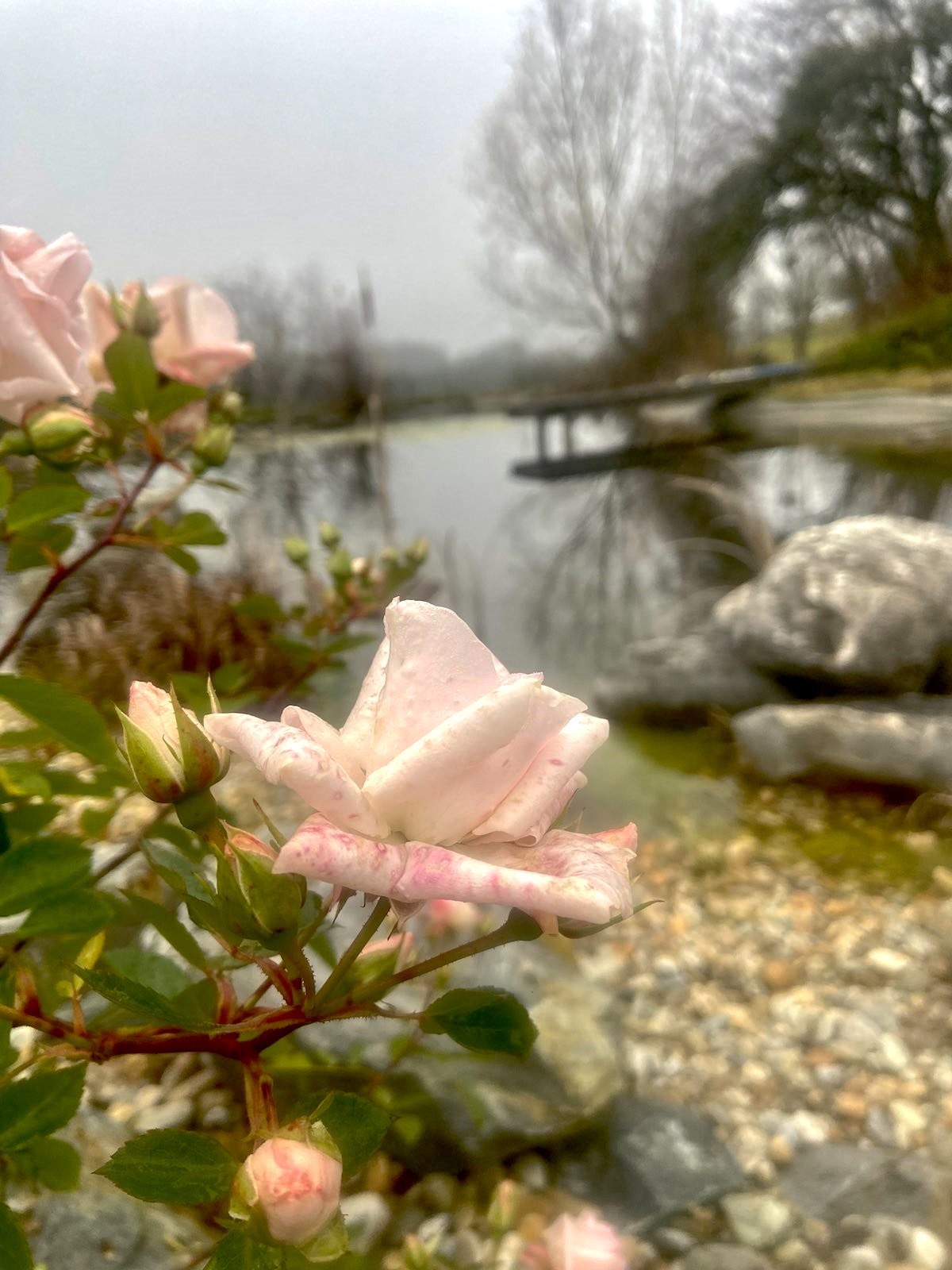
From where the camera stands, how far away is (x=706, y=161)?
136 cm

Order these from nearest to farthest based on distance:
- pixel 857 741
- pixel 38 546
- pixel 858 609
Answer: pixel 38 546, pixel 857 741, pixel 858 609

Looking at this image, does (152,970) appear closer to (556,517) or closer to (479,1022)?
(479,1022)

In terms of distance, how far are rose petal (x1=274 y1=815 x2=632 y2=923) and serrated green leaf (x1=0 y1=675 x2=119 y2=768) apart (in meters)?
0.14

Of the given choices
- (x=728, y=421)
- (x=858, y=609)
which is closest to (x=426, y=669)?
(x=858, y=609)

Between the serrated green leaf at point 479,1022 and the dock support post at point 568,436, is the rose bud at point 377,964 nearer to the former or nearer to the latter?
the serrated green leaf at point 479,1022

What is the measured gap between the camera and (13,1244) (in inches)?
6.5

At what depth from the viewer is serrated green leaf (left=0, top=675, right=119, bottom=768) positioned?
23 cm

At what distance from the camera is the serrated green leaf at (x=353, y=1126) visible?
0.14 meters

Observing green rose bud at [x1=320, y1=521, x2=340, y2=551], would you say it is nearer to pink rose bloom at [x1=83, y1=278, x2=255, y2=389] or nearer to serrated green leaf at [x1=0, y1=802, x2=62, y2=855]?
pink rose bloom at [x1=83, y1=278, x2=255, y2=389]

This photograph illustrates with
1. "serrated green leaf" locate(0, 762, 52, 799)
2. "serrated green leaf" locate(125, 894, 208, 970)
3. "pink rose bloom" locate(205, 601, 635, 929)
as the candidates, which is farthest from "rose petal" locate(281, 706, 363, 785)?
"serrated green leaf" locate(0, 762, 52, 799)

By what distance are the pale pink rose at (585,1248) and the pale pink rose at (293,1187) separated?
0.95 feet

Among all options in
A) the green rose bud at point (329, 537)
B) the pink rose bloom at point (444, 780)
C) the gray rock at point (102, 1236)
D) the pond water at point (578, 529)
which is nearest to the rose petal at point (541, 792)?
the pink rose bloom at point (444, 780)

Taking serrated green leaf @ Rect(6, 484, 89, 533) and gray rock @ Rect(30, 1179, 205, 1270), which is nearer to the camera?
serrated green leaf @ Rect(6, 484, 89, 533)

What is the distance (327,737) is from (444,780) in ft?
0.08
